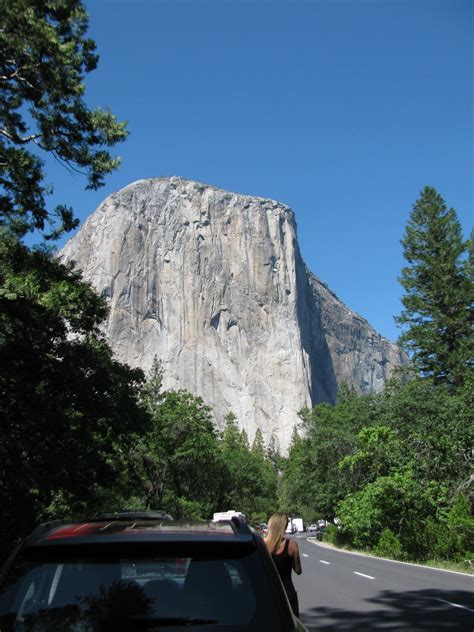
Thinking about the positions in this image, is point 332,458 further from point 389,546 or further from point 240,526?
point 240,526

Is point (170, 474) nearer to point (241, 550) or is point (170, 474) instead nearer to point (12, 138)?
point (12, 138)

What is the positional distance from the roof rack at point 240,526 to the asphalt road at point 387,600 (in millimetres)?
6736

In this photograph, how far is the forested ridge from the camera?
1267 centimetres

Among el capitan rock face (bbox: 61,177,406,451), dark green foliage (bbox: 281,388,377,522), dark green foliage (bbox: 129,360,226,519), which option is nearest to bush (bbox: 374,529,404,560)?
dark green foliage (bbox: 281,388,377,522)

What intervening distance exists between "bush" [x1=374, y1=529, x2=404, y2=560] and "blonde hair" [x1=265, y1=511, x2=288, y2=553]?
2119 centimetres

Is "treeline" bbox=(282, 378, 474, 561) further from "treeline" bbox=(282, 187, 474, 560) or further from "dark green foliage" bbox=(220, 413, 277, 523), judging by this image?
"dark green foliage" bbox=(220, 413, 277, 523)

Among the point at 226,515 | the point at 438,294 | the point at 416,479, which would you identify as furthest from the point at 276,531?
the point at 438,294

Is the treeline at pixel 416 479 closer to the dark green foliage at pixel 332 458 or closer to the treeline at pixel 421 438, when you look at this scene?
the treeline at pixel 421 438

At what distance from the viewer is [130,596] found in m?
2.71

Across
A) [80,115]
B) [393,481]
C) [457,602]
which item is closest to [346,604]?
[457,602]

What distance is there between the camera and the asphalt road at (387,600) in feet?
31.3

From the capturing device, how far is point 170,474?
146ft

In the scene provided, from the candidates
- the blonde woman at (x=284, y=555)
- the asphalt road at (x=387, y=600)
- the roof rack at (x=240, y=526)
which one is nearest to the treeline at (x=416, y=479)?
the asphalt road at (x=387, y=600)

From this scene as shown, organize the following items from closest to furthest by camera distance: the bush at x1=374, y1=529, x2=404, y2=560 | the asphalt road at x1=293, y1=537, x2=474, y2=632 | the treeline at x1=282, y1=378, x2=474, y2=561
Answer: the asphalt road at x1=293, y1=537, x2=474, y2=632 < the treeline at x1=282, y1=378, x2=474, y2=561 < the bush at x1=374, y1=529, x2=404, y2=560
